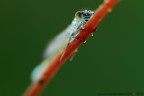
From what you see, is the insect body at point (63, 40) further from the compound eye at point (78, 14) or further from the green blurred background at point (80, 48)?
the green blurred background at point (80, 48)

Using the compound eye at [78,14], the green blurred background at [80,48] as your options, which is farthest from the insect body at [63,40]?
the green blurred background at [80,48]

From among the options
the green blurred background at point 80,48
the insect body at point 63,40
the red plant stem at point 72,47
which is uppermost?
the green blurred background at point 80,48

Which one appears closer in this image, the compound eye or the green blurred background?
the compound eye

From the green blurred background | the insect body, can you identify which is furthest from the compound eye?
the green blurred background

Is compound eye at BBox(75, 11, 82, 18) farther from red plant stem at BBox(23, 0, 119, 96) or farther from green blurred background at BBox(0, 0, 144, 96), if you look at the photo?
green blurred background at BBox(0, 0, 144, 96)

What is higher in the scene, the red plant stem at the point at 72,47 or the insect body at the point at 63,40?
the insect body at the point at 63,40

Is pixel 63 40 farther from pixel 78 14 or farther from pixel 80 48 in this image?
pixel 80 48
